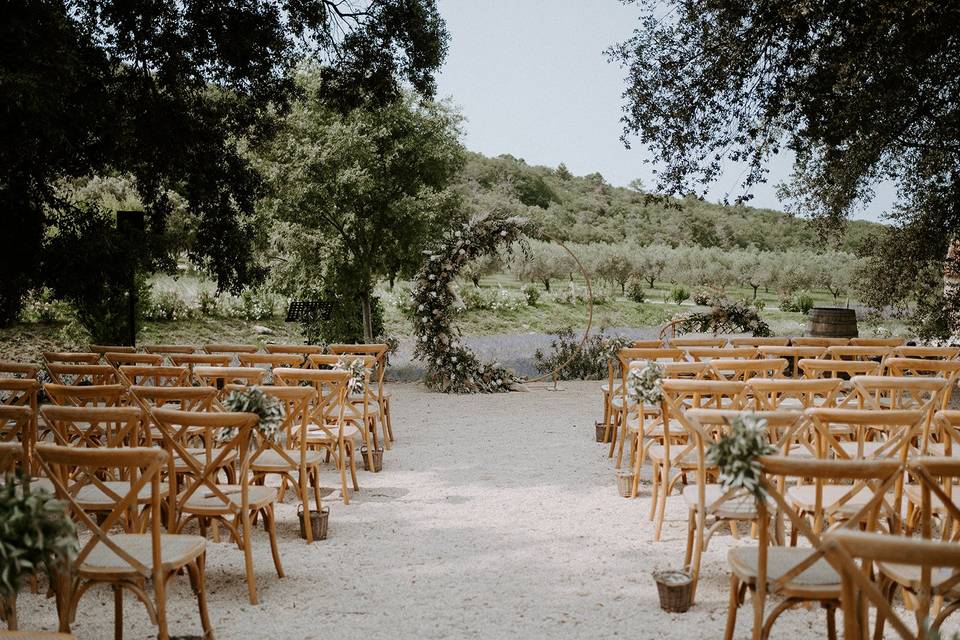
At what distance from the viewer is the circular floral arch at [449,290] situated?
13.0m

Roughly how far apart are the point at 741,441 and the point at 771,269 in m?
33.3

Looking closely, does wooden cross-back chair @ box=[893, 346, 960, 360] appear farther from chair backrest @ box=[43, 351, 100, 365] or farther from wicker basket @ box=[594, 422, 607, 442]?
chair backrest @ box=[43, 351, 100, 365]

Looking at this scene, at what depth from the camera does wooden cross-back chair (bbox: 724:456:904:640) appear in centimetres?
289

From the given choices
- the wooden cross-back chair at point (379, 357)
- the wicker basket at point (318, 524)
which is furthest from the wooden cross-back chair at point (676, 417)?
the wooden cross-back chair at point (379, 357)

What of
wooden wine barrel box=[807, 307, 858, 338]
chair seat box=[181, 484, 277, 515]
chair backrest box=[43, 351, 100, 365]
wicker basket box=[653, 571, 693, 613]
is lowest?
wicker basket box=[653, 571, 693, 613]

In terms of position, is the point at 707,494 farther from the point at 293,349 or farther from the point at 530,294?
the point at 530,294

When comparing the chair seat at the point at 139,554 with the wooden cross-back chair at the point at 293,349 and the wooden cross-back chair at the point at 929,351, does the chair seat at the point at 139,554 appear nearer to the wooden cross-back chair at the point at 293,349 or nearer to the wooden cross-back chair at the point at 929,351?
the wooden cross-back chair at the point at 293,349

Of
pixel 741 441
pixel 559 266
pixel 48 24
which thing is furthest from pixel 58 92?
pixel 559 266

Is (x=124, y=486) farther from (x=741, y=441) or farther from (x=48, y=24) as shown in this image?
(x=48, y=24)

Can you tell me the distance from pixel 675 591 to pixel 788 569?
36.7 inches

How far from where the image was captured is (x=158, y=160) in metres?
10.5

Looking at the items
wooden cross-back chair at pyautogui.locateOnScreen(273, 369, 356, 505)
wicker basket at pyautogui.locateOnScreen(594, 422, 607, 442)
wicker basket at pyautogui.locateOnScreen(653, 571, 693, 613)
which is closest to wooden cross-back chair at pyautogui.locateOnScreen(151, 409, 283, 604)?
wooden cross-back chair at pyautogui.locateOnScreen(273, 369, 356, 505)

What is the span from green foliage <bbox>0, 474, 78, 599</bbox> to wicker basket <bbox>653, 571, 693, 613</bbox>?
278 centimetres

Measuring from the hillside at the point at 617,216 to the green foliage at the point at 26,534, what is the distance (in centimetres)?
3558
